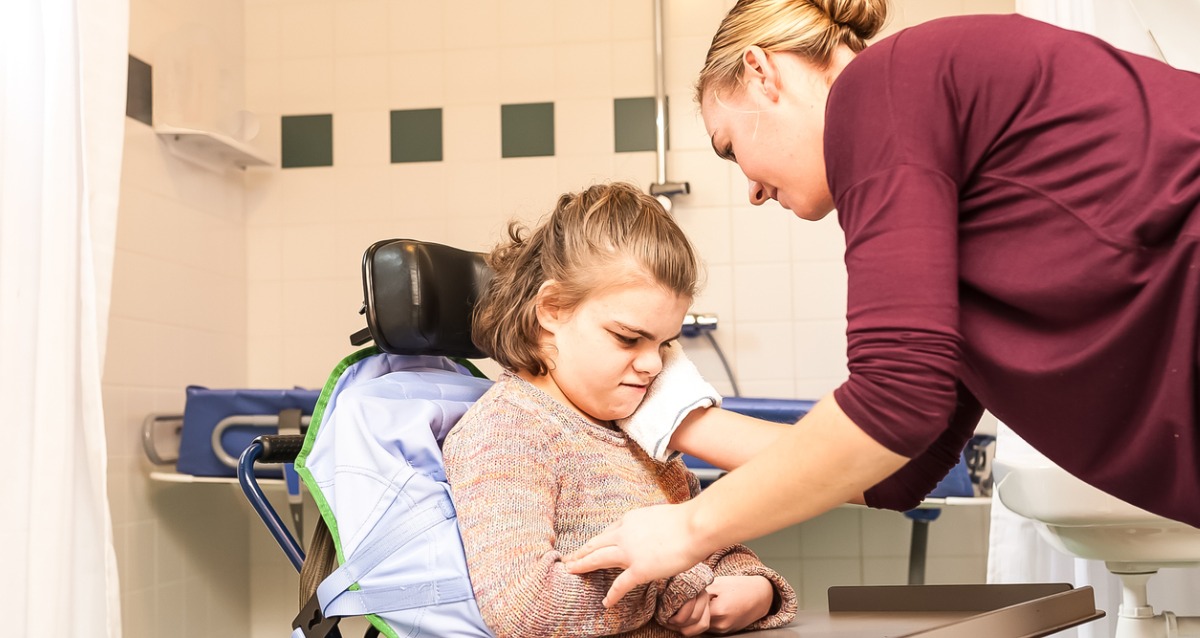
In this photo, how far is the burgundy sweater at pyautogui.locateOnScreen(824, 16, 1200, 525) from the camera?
81 cm

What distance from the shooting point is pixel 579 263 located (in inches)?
48.4

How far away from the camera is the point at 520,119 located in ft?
9.86

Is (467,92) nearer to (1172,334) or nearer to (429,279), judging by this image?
(429,279)

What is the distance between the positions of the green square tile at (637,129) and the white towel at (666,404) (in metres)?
1.75

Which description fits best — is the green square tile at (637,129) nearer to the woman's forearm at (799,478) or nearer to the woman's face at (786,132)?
the woman's face at (786,132)

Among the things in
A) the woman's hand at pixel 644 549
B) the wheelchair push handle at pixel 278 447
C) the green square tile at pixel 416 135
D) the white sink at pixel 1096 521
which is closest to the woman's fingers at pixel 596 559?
the woman's hand at pixel 644 549

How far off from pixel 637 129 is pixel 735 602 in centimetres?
203

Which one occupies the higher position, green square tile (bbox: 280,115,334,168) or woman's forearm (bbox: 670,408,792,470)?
green square tile (bbox: 280,115,334,168)

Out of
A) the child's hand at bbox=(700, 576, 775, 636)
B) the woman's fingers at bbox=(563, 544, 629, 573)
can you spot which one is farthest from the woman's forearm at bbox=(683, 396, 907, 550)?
the child's hand at bbox=(700, 576, 775, 636)

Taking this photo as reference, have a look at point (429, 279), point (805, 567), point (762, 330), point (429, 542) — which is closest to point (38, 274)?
Answer: point (429, 279)

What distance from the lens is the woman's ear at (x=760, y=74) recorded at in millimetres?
1027

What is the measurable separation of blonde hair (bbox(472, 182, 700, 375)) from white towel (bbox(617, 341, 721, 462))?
97 mm

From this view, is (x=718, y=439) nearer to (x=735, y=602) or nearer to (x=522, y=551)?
(x=735, y=602)

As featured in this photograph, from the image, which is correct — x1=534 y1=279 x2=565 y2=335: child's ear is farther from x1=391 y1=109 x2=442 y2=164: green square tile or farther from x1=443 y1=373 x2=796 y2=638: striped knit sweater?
x1=391 y1=109 x2=442 y2=164: green square tile
